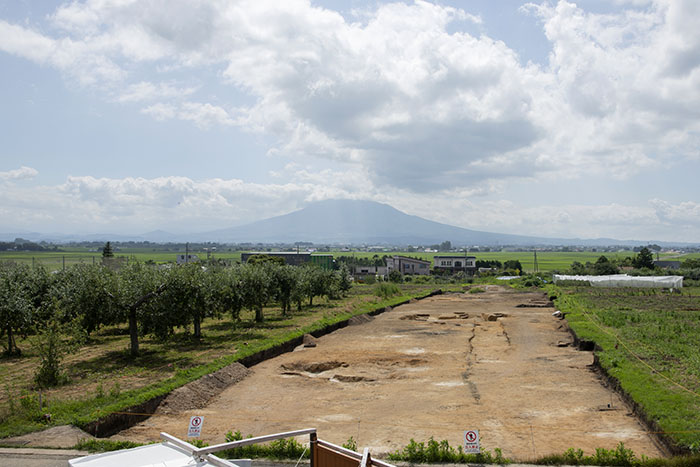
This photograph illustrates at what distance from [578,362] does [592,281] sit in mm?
56449

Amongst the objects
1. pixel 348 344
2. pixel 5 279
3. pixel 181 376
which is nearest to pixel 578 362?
pixel 348 344

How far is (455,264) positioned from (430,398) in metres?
108

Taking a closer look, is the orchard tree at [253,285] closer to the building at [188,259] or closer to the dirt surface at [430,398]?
the building at [188,259]

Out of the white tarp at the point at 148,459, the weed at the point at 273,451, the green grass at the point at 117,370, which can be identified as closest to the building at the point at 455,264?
the green grass at the point at 117,370

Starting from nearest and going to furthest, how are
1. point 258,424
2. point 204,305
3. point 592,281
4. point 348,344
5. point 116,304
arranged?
point 258,424 → point 116,304 → point 204,305 → point 348,344 → point 592,281

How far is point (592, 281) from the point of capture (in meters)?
73.1

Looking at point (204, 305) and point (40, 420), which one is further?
point (204, 305)

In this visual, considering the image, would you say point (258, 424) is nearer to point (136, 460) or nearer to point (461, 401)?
point (461, 401)

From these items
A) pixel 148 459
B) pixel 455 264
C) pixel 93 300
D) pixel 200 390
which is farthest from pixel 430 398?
pixel 455 264

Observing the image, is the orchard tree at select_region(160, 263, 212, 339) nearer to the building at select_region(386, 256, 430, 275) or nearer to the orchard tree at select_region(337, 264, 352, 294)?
the orchard tree at select_region(337, 264, 352, 294)

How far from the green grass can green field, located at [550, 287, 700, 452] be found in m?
14.6

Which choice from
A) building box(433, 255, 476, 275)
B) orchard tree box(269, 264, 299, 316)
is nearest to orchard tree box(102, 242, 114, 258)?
orchard tree box(269, 264, 299, 316)

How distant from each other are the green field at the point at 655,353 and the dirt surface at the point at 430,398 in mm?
757

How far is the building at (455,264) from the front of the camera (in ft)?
392
